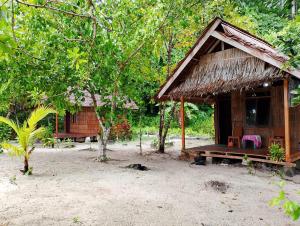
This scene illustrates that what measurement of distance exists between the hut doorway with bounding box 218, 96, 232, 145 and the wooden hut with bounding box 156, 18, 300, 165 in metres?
1.27

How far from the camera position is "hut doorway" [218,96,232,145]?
12648mm

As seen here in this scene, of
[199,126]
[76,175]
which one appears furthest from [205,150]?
[199,126]

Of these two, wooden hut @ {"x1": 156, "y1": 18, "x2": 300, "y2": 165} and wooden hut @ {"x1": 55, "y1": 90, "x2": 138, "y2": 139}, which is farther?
wooden hut @ {"x1": 55, "y1": 90, "x2": 138, "y2": 139}

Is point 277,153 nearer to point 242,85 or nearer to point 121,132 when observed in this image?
point 242,85

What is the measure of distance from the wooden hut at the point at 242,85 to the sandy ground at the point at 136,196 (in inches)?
70.9

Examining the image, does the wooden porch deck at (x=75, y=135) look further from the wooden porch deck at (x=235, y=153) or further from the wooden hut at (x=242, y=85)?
the wooden porch deck at (x=235, y=153)

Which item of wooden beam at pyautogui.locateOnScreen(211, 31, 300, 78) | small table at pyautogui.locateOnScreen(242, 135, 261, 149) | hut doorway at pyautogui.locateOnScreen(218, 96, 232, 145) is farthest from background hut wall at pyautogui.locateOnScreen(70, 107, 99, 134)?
wooden beam at pyautogui.locateOnScreen(211, 31, 300, 78)

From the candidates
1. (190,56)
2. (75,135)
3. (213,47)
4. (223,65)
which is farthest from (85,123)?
(223,65)

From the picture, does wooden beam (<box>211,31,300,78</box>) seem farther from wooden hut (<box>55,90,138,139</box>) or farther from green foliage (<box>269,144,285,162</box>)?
wooden hut (<box>55,90,138,139</box>)

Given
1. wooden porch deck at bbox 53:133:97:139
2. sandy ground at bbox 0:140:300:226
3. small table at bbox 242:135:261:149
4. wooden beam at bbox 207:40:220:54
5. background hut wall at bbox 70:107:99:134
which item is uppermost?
wooden beam at bbox 207:40:220:54

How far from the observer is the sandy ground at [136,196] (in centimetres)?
470

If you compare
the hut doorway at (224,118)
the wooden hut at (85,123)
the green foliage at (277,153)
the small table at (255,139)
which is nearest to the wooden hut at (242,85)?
the small table at (255,139)

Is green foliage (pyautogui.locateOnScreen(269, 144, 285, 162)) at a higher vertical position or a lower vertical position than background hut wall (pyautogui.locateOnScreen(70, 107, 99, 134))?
lower

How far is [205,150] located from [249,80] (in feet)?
10.1
